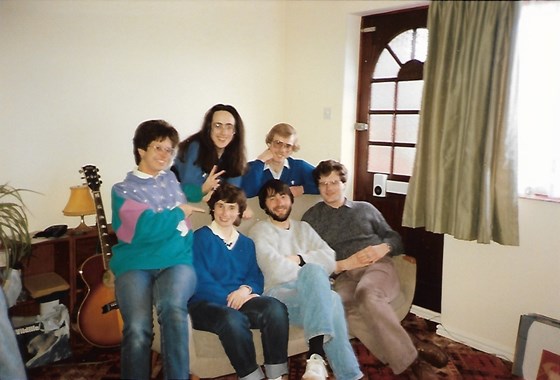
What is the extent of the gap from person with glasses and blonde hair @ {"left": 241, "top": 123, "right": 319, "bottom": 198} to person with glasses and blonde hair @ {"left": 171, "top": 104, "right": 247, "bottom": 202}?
7 cm

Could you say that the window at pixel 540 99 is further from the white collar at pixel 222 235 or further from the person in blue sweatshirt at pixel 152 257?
the person in blue sweatshirt at pixel 152 257

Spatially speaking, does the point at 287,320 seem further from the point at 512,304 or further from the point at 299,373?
the point at 512,304

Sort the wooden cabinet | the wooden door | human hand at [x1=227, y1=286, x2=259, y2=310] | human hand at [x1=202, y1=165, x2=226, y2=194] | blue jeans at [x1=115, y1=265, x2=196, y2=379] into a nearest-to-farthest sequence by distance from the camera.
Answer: blue jeans at [x1=115, y1=265, x2=196, y2=379], human hand at [x1=227, y1=286, x2=259, y2=310], human hand at [x1=202, y1=165, x2=226, y2=194], the wooden cabinet, the wooden door

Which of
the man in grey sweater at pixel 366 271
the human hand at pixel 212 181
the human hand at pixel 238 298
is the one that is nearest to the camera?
the human hand at pixel 238 298

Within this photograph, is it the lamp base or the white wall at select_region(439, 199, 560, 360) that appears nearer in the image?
the white wall at select_region(439, 199, 560, 360)

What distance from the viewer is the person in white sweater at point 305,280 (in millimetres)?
2236

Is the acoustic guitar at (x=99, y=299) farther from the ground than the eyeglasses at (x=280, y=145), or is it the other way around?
the eyeglasses at (x=280, y=145)

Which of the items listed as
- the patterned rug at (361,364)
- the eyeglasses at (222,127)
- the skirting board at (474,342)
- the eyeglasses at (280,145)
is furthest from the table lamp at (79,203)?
the skirting board at (474,342)

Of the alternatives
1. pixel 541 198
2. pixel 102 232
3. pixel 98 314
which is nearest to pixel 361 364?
pixel 541 198

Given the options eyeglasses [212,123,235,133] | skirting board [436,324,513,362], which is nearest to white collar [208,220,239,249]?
eyeglasses [212,123,235,133]

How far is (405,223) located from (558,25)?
117 cm

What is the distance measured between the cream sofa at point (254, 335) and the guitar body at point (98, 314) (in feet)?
1.34

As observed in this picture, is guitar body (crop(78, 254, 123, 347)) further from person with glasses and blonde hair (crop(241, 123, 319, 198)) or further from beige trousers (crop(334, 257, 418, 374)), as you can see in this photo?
beige trousers (crop(334, 257, 418, 374))

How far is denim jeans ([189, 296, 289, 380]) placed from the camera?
6.88 feet
